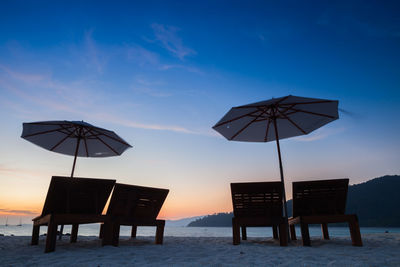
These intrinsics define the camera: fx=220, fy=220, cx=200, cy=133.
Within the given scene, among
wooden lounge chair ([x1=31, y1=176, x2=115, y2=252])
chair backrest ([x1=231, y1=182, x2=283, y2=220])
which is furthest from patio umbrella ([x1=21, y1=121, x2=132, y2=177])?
chair backrest ([x1=231, y1=182, x2=283, y2=220])

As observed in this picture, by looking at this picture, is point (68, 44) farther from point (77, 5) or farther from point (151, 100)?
point (151, 100)

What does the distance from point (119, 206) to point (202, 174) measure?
19.0m

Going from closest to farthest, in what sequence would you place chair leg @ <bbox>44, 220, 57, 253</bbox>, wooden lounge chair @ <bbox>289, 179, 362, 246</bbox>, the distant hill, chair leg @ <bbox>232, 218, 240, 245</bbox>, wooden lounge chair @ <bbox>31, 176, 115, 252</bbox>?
chair leg @ <bbox>44, 220, 57, 253</bbox>, wooden lounge chair @ <bbox>31, 176, 115, 252</bbox>, wooden lounge chair @ <bbox>289, 179, 362, 246</bbox>, chair leg @ <bbox>232, 218, 240, 245</bbox>, the distant hill

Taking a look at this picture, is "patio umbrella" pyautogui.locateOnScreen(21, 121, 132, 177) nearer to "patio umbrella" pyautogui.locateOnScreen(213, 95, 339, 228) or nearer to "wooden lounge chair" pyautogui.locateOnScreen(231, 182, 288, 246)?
"patio umbrella" pyautogui.locateOnScreen(213, 95, 339, 228)

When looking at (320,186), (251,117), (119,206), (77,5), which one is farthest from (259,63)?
(119,206)

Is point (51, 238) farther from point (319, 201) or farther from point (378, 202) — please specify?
point (378, 202)

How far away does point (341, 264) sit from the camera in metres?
2.62

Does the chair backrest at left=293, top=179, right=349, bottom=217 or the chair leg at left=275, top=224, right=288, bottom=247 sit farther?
the chair backrest at left=293, top=179, right=349, bottom=217

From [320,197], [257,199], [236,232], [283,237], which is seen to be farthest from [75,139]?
[320,197]

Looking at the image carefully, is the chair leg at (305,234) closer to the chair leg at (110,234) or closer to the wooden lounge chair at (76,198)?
the chair leg at (110,234)

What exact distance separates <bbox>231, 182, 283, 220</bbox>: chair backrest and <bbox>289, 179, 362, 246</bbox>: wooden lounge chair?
366 millimetres

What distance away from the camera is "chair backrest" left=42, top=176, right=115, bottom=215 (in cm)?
419

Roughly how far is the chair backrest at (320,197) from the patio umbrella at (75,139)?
5327mm

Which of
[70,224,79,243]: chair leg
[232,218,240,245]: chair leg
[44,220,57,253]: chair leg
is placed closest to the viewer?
[44,220,57,253]: chair leg
